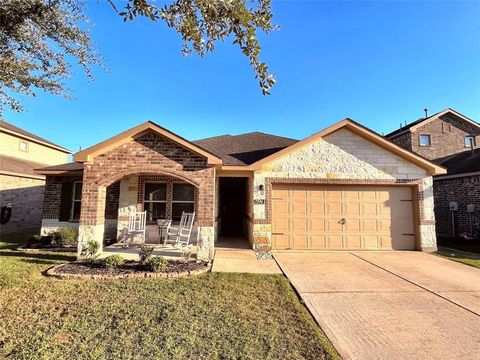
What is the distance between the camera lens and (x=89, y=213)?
773cm

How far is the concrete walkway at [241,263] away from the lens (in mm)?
6969

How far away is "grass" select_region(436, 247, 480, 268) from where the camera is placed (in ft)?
26.9

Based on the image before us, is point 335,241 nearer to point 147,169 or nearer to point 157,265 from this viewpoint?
point 157,265

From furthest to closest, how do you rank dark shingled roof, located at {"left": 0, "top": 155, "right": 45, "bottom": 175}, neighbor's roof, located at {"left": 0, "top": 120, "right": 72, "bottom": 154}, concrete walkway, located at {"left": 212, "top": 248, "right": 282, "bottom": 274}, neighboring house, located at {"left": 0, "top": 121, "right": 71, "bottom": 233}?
neighbor's roof, located at {"left": 0, "top": 120, "right": 72, "bottom": 154}
dark shingled roof, located at {"left": 0, "top": 155, "right": 45, "bottom": 175}
neighboring house, located at {"left": 0, "top": 121, "right": 71, "bottom": 233}
concrete walkway, located at {"left": 212, "top": 248, "right": 282, "bottom": 274}

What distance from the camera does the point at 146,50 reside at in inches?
231

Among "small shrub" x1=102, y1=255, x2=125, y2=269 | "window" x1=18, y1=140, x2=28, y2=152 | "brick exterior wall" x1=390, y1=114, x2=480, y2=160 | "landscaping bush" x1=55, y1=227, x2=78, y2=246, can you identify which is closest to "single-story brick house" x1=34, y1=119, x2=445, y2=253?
"landscaping bush" x1=55, y1=227, x2=78, y2=246

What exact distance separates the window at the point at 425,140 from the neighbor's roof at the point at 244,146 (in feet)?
44.1

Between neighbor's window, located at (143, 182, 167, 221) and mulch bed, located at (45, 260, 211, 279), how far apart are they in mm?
3453

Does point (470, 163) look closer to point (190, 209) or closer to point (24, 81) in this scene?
point (190, 209)

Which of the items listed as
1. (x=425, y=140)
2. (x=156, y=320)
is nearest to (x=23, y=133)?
(x=156, y=320)

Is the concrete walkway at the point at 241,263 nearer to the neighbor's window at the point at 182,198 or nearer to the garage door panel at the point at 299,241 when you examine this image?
the garage door panel at the point at 299,241

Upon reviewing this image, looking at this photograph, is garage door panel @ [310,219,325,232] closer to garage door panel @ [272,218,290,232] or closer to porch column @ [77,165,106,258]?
garage door panel @ [272,218,290,232]

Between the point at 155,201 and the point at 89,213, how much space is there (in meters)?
3.04

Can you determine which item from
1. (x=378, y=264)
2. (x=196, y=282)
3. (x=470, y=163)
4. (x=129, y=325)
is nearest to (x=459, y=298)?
(x=378, y=264)
